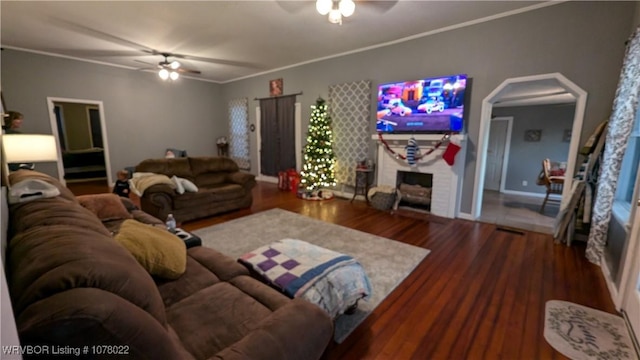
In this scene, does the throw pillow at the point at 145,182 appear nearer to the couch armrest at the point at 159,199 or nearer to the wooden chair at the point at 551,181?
the couch armrest at the point at 159,199

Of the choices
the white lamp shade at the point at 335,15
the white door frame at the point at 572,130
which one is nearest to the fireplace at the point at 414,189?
the white door frame at the point at 572,130

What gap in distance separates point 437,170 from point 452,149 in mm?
419

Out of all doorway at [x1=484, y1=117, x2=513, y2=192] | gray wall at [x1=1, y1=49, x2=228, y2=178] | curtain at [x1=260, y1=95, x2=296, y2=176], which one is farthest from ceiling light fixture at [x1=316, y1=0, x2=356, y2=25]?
doorway at [x1=484, y1=117, x2=513, y2=192]

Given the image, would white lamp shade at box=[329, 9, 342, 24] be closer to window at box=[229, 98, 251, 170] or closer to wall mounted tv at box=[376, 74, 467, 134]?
wall mounted tv at box=[376, 74, 467, 134]

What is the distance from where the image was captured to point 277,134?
22.6ft

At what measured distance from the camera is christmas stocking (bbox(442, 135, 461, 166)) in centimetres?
403

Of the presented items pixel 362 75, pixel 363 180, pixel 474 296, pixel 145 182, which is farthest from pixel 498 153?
pixel 145 182

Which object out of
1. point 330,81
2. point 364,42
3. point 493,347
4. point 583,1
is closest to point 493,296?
point 493,347

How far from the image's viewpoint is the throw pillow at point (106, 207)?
8.81 ft

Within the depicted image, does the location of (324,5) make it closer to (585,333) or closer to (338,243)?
(338,243)

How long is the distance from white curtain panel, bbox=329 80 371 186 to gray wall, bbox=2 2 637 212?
7.5 inches

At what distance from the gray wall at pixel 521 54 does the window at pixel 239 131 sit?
369cm

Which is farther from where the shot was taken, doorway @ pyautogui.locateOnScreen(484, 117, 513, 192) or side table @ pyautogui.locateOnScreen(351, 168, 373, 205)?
doorway @ pyautogui.locateOnScreen(484, 117, 513, 192)

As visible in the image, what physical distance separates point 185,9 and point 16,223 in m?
3.28
